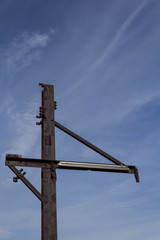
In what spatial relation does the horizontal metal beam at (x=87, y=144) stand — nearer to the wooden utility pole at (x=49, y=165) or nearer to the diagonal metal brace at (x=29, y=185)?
the wooden utility pole at (x=49, y=165)

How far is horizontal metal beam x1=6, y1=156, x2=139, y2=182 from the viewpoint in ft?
32.3

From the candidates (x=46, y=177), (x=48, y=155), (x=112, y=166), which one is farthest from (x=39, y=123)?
(x=112, y=166)

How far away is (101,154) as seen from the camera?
11.4 meters

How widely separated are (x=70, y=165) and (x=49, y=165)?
2.42 ft

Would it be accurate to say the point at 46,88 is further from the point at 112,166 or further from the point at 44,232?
→ the point at 44,232

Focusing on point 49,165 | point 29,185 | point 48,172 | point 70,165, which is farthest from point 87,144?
point 29,185

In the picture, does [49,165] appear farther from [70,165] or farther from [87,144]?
[87,144]

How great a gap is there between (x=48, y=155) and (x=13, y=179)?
1.55 meters

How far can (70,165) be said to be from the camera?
34.1 feet

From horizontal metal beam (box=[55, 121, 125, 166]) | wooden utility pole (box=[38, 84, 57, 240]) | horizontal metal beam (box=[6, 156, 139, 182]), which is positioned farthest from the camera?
horizontal metal beam (box=[55, 121, 125, 166])

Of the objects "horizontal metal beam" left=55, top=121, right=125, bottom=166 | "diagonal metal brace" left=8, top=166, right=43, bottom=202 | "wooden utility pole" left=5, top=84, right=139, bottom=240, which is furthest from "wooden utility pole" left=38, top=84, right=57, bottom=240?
"horizontal metal beam" left=55, top=121, right=125, bottom=166

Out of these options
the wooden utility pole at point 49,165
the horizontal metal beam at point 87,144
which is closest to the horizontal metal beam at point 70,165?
the wooden utility pole at point 49,165

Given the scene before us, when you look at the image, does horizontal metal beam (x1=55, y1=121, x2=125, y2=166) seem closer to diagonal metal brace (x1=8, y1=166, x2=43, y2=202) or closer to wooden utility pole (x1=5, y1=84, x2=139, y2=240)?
wooden utility pole (x1=5, y1=84, x2=139, y2=240)

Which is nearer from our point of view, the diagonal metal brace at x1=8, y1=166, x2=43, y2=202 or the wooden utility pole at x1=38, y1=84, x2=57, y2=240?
the wooden utility pole at x1=38, y1=84, x2=57, y2=240
